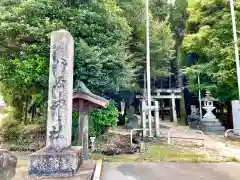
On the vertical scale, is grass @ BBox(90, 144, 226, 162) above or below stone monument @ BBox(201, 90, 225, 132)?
below

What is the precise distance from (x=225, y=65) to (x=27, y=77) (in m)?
11.7

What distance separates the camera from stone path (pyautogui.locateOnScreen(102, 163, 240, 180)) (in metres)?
4.89

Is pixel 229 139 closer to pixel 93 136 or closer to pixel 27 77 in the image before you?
pixel 93 136

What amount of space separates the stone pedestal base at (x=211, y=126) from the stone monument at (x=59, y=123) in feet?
39.4

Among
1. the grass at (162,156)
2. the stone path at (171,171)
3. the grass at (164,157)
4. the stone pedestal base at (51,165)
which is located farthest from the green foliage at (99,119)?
the stone pedestal base at (51,165)

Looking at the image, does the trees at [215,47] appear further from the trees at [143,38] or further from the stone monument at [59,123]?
the stone monument at [59,123]

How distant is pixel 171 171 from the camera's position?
5398mm

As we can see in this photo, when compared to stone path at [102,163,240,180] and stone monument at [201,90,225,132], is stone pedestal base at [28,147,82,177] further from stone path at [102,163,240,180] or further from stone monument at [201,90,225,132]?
stone monument at [201,90,225,132]

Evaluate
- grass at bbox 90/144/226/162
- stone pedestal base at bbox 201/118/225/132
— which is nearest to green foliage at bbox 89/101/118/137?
grass at bbox 90/144/226/162

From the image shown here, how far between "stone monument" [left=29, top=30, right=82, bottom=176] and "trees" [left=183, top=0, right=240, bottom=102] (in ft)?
35.8

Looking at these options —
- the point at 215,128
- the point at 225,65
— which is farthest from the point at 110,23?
the point at 215,128

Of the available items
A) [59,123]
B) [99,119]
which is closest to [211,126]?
[99,119]

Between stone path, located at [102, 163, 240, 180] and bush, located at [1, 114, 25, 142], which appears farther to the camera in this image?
bush, located at [1, 114, 25, 142]

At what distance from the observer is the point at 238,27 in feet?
43.9
